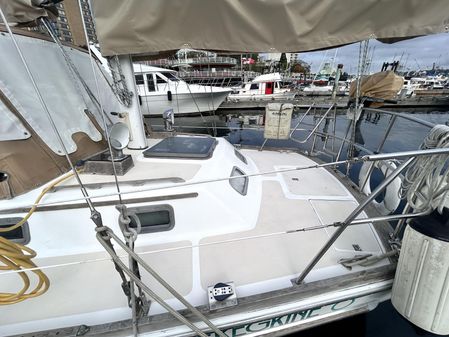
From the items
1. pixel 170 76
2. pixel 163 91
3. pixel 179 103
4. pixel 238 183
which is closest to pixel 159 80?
pixel 163 91

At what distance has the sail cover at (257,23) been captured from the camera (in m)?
1.70

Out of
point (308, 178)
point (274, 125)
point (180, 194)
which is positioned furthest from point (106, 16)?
point (274, 125)

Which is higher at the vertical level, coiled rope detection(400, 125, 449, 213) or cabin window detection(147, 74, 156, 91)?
cabin window detection(147, 74, 156, 91)

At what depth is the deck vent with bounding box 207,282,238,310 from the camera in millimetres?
1685

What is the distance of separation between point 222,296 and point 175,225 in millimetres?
825

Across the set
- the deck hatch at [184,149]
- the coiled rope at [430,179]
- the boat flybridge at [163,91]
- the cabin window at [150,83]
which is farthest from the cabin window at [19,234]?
the cabin window at [150,83]

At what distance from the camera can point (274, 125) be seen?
16.7ft

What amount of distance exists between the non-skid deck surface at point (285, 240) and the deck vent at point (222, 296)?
148 millimetres

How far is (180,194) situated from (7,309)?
155 centimetres

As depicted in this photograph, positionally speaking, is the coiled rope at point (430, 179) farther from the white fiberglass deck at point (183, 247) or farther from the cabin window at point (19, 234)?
the cabin window at point (19, 234)

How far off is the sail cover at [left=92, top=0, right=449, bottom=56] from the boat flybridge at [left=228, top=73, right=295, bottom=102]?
20.2 metres

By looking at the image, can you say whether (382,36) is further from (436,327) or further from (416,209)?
(436,327)

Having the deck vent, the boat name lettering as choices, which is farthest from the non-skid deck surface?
the boat name lettering

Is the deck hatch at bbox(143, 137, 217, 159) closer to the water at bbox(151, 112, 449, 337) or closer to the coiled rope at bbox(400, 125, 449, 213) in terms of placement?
the coiled rope at bbox(400, 125, 449, 213)
